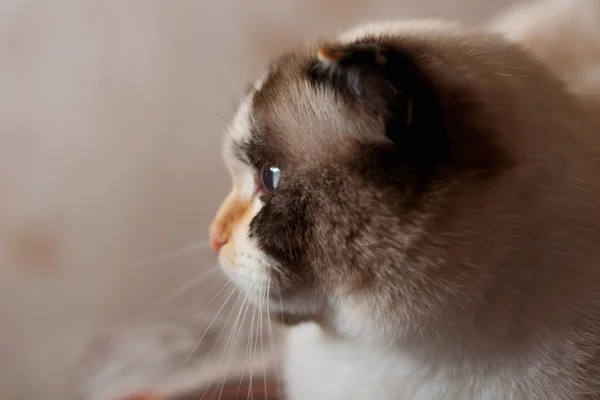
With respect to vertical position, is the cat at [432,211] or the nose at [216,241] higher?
the cat at [432,211]

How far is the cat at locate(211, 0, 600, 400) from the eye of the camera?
0.50m

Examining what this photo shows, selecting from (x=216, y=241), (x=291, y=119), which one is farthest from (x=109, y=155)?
(x=291, y=119)

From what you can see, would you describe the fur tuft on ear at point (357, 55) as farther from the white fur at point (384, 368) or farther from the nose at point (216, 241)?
the nose at point (216, 241)

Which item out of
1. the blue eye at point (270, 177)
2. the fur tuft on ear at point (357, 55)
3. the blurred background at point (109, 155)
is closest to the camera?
the fur tuft on ear at point (357, 55)

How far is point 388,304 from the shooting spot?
535 mm

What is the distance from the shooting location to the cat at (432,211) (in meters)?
0.50

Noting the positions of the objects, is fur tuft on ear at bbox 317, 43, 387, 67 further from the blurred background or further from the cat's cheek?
the blurred background

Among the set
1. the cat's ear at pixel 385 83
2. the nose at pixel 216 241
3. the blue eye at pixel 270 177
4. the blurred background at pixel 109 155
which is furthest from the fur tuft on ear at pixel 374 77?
the blurred background at pixel 109 155

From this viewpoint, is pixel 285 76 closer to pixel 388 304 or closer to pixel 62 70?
pixel 388 304

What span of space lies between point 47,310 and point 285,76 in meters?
0.75

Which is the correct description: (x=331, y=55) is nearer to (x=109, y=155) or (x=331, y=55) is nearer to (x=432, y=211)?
(x=432, y=211)

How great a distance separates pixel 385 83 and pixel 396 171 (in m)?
0.08

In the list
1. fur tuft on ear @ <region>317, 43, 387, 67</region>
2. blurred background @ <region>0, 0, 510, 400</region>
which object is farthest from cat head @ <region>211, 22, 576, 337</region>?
blurred background @ <region>0, 0, 510, 400</region>

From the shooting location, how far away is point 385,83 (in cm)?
45
